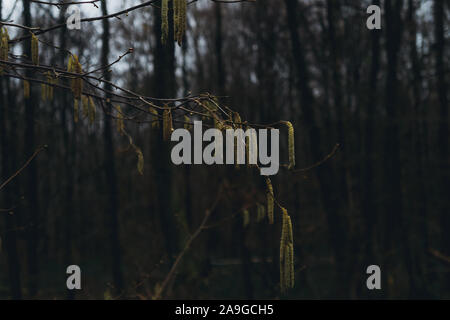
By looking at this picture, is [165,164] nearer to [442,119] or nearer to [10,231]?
[10,231]

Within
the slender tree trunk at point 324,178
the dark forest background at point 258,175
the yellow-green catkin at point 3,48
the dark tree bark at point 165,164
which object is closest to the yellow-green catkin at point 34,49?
the yellow-green catkin at point 3,48

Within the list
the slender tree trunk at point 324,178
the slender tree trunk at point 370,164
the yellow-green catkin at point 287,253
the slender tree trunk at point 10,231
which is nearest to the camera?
the yellow-green catkin at point 287,253

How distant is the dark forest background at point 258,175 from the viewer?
598cm

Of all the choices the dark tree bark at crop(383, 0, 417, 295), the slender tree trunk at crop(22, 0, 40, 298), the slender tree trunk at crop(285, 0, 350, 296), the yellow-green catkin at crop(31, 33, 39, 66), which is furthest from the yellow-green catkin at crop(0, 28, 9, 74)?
the dark tree bark at crop(383, 0, 417, 295)

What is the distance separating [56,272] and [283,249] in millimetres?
12802

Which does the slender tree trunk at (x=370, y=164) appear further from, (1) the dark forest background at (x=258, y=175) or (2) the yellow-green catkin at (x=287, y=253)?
(2) the yellow-green catkin at (x=287, y=253)

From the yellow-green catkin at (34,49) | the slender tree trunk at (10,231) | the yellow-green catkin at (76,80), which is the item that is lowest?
the slender tree trunk at (10,231)

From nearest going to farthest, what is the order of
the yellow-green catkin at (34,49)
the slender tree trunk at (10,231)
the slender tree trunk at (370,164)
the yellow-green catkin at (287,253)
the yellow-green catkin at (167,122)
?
the yellow-green catkin at (287,253)
the yellow-green catkin at (167,122)
the yellow-green catkin at (34,49)
the slender tree trunk at (10,231)
the slender tree trunk at (370,164)

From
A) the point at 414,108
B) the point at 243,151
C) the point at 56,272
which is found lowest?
the point at 56,272

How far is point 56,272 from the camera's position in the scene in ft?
43.2

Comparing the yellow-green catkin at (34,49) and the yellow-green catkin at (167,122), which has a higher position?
the yellow-green catkin at (34,49)

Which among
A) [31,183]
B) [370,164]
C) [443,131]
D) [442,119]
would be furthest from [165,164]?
[443,131]

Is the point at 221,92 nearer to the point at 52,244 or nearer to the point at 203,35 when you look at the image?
the point at 203,35
